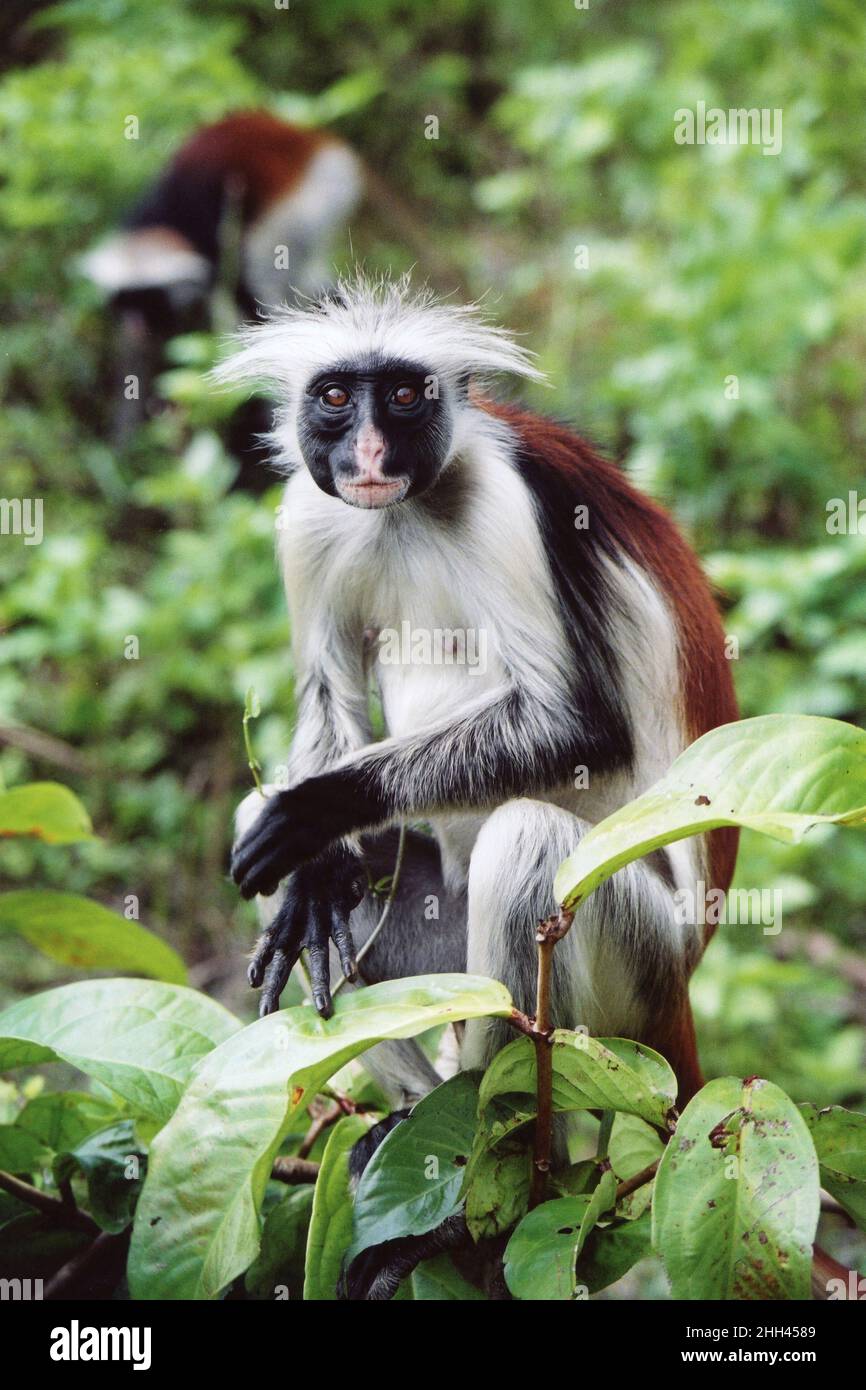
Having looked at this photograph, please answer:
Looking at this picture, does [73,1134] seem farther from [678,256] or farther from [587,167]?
[587,167]

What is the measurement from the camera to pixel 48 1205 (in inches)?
127

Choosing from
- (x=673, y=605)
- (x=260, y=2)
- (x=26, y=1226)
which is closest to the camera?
(x=26, y=1226)

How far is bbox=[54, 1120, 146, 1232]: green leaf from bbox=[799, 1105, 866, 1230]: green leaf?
1.44m

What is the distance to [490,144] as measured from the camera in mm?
12516

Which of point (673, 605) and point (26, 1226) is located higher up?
point (673, 605)

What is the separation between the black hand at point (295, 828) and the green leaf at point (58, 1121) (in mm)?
636

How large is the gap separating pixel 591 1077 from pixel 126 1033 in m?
0.98

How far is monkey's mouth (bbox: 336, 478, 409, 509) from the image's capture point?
3412 millimetres

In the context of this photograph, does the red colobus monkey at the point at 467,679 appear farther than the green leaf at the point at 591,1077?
Yes

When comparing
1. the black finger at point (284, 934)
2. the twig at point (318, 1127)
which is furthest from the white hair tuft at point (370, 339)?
the twig at point (318, 1127)

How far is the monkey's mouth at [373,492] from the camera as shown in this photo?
3412mm

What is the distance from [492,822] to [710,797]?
0.95m

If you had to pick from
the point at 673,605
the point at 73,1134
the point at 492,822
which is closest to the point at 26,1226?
the point at 73,1134

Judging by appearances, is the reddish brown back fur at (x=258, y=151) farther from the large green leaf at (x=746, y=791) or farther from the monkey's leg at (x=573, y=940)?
the large green leaf at (x=746, y=791)
